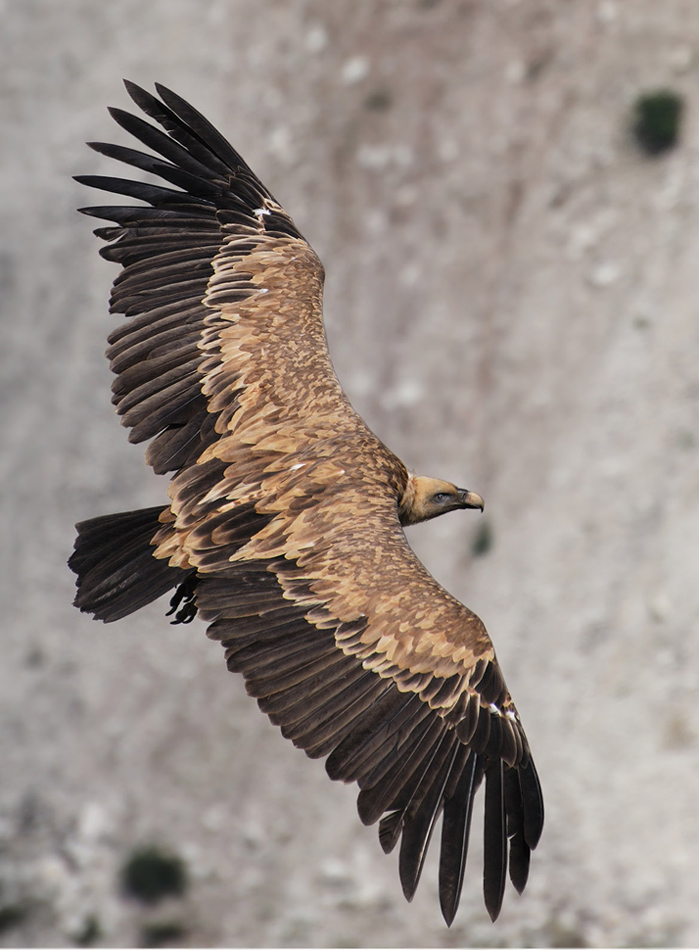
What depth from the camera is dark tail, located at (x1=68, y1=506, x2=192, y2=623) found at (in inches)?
319

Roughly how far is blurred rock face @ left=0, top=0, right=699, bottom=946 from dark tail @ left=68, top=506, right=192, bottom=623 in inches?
569

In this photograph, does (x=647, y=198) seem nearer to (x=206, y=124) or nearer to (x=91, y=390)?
(x=91, y=390)

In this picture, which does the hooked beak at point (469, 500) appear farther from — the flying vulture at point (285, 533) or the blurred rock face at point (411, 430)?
the blurred rock face at point (411, 430)

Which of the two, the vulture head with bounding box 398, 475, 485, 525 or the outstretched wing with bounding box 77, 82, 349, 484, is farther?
the vulture head with bounding box 398, 475, 485, 525

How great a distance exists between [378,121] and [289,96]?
2.33 meters

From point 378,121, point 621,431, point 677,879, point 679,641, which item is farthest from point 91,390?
point 677,879

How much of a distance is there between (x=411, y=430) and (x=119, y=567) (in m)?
16.8

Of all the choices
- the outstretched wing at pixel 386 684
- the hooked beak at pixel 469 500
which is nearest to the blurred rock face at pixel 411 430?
the hooked beak at pixel 469 500

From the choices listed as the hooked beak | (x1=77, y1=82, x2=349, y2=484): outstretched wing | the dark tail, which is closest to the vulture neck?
the hooked beak

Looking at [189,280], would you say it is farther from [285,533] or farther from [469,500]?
[469,500]

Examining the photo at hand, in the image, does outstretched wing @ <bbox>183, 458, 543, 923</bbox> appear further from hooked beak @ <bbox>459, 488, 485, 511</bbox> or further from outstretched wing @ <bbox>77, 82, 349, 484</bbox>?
hooked beak @ <bbox>459, 488, 485, 511</bbox>

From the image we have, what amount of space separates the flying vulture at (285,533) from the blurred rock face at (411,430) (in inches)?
520

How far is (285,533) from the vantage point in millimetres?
7797

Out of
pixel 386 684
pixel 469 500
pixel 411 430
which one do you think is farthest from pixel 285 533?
pixel 411 430
